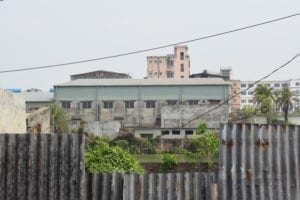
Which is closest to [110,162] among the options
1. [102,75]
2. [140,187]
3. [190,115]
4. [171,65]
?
[140,187]

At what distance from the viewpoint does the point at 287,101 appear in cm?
6844

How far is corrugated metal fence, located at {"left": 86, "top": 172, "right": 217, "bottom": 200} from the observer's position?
16.2 feet

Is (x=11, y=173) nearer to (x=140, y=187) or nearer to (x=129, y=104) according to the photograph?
(x=140, y=187)

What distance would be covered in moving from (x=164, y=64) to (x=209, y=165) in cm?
8202

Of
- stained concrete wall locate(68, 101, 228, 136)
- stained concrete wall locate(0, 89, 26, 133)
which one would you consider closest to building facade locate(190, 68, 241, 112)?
stained concrete wall locate(68, 101, 228, 136)

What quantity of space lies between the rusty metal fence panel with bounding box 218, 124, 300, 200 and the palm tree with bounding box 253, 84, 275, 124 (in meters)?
64.3

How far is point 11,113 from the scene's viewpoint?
41.2 ft

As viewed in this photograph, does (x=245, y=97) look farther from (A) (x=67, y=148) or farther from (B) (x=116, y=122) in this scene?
(A) (x=67, y=148)

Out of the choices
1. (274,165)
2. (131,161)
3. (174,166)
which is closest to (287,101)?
(174,166)

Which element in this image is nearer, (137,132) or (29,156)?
(29,156)

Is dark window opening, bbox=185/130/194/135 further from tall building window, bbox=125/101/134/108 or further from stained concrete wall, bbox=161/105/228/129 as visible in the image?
tall building window, bbox=125/101/134/108

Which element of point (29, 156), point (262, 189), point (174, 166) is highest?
point (29, 156)

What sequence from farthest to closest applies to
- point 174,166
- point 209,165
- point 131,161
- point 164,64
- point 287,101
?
Answer: point 164,64, point 287,101, point 174,166, point 209,165, point 131,161

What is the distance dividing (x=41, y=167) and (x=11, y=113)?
817 cm
